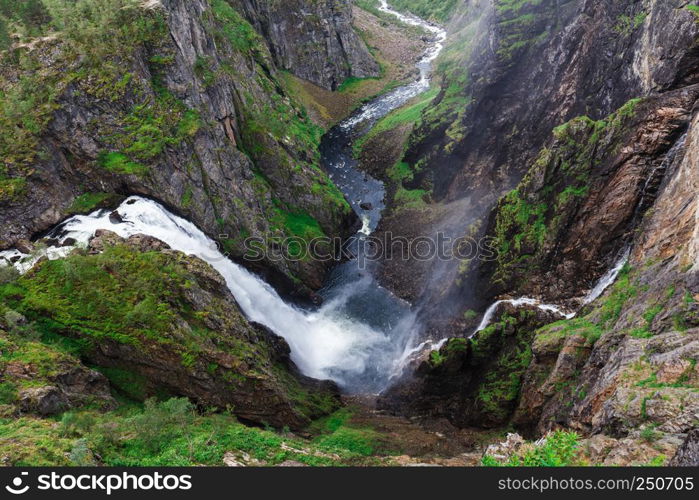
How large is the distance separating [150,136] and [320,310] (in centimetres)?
2272

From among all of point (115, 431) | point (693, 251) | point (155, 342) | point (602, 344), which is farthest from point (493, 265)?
point (115, 431)

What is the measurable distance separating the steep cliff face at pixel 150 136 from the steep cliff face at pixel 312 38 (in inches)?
1369

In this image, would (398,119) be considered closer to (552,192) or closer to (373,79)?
(373,79)

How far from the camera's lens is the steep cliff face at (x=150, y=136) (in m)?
33.0

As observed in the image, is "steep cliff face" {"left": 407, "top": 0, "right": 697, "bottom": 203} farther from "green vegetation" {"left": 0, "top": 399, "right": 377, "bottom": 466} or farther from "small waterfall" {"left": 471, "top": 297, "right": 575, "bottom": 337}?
"green vegetation" {"left": 0, "top": 399, "right": 377, "bottom": 466}

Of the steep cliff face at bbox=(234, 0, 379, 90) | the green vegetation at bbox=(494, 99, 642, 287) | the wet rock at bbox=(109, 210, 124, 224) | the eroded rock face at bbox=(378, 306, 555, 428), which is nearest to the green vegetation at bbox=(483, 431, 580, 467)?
the eroded rock face at bbox=(378, 306, 555, 428)

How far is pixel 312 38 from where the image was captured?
282ft

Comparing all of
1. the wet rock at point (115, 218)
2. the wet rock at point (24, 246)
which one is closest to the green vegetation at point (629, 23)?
the wet rock at point (115, 218)

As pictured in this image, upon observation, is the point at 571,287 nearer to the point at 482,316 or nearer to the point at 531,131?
the point at 482,316

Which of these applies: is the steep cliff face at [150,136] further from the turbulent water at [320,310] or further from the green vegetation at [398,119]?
the green vegetation at [398,119]

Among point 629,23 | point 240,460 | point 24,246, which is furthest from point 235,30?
point 240,460

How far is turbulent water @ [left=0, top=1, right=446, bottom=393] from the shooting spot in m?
32.9

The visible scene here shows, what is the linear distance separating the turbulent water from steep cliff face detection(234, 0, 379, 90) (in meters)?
51.4

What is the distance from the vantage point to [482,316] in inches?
1474
